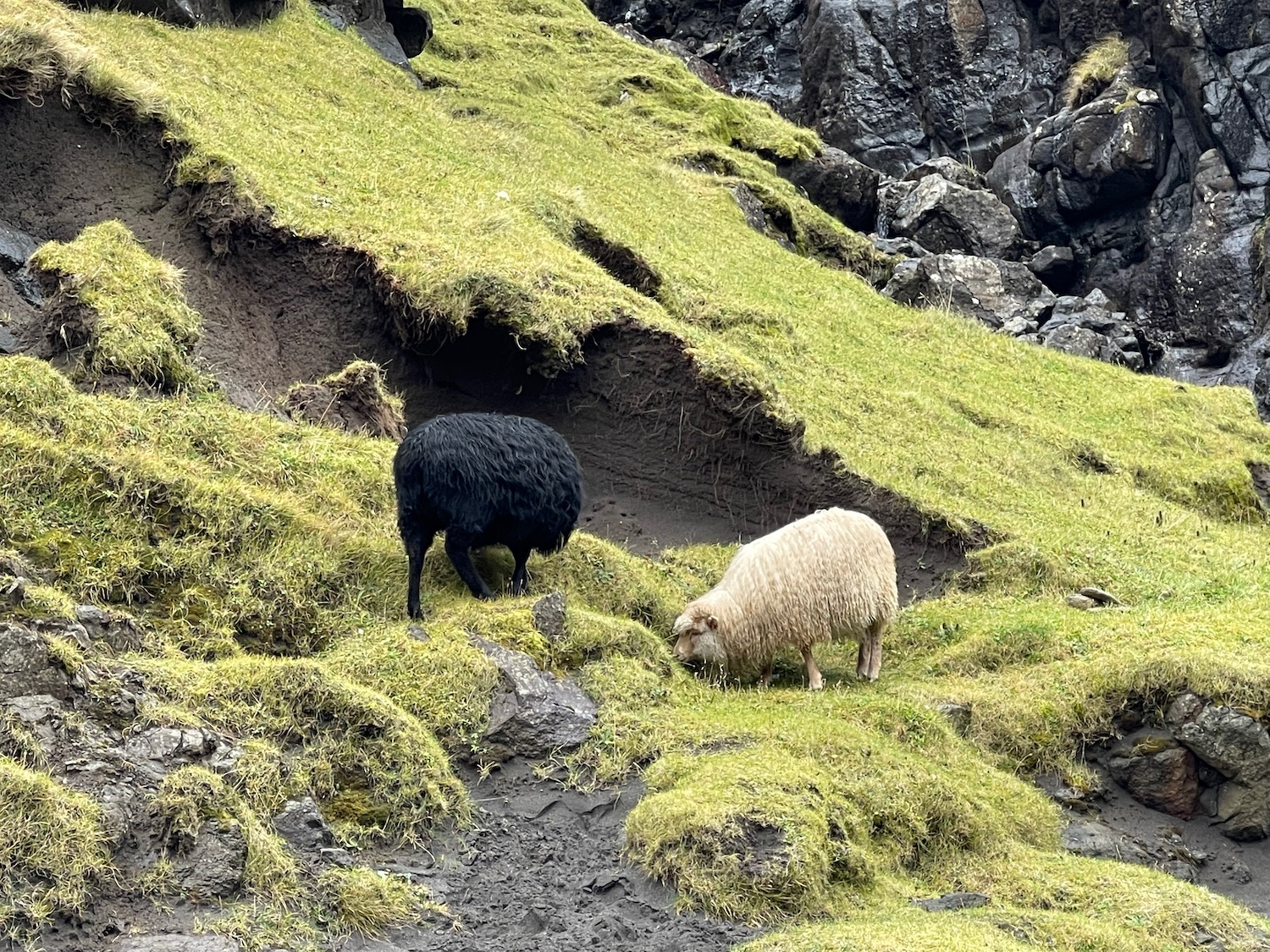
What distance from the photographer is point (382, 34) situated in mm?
26125

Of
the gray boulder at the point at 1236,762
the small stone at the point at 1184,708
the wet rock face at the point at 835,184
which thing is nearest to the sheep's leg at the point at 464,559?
the small stone at the point at 1184,708

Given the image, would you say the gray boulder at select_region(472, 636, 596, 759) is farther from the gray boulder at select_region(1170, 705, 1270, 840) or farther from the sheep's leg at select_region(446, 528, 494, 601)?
the gray boulder at select_region(1170, 705, 1270, 840)

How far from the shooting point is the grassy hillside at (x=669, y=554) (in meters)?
8.66

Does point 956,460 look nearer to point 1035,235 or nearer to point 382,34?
point 382,34

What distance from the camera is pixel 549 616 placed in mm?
10648

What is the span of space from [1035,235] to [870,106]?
6.86 m

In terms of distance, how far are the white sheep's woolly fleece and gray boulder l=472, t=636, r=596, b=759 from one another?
84.0 inches

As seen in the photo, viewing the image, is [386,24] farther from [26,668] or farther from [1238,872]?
[1238,872]

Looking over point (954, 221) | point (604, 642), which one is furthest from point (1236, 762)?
point (954, 221)

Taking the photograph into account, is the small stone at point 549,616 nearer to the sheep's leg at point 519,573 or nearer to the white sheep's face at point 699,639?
the sheep's leg at point 519,573

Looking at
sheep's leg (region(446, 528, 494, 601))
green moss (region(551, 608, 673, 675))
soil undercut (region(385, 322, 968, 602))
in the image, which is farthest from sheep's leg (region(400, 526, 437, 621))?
soil undercut (region(385, 322, 968, 602))

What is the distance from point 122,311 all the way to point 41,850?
7.13 meters

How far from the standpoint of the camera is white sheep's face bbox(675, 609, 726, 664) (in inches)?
464

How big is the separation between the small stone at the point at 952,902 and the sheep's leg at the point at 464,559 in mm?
→ 4332
